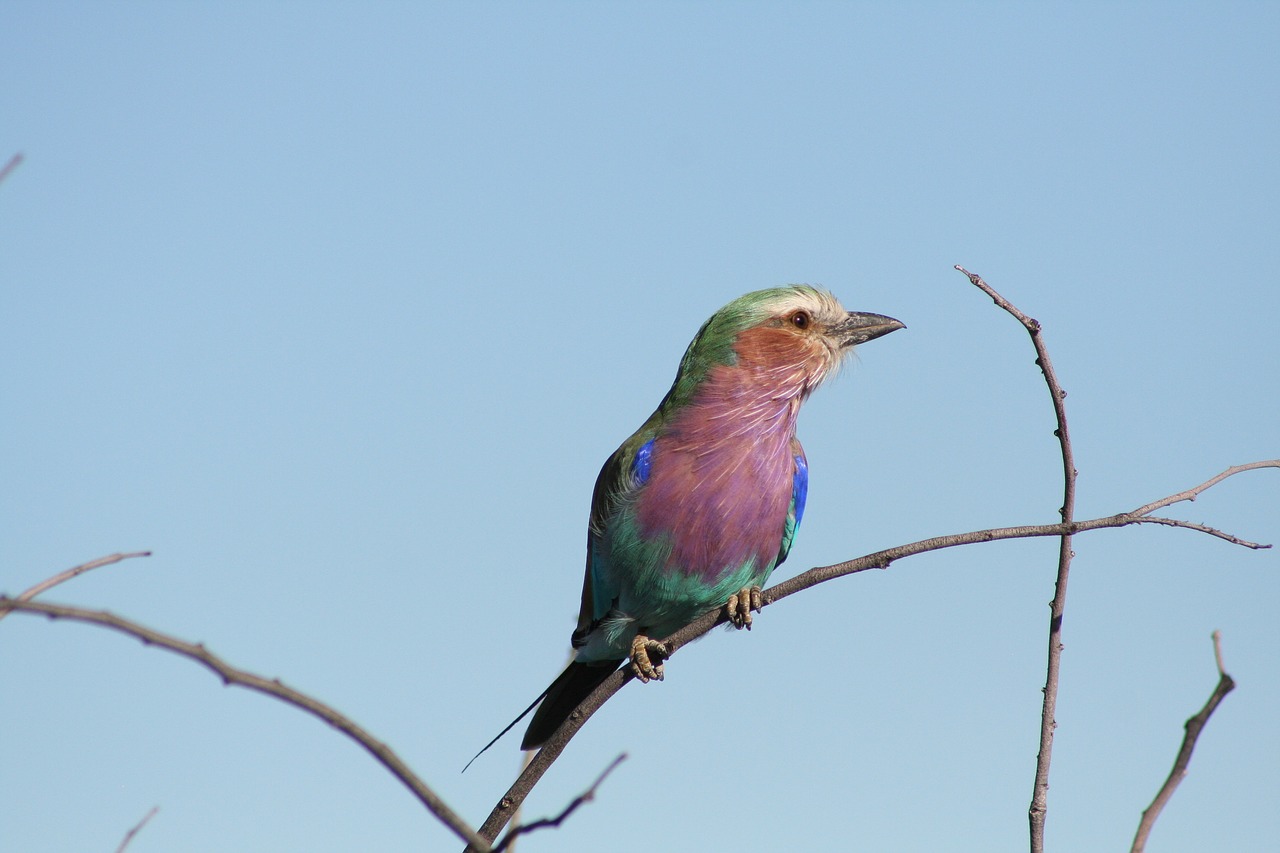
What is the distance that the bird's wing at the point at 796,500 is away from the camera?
5645 mm

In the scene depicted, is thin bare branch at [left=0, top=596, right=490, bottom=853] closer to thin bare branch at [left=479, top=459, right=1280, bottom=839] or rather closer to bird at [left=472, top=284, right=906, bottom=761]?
thin bare branch at [left=479, top=459, right=1280, bottom=839]

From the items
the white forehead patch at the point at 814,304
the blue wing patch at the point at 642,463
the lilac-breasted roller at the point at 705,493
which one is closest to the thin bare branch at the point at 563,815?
the lilac-breasted roller at the point at 705,493

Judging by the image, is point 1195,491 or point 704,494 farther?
point 704,494

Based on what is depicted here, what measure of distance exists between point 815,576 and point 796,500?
2511 millimetres

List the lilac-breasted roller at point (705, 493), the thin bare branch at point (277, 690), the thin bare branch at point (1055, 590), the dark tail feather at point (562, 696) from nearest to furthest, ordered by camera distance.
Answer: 1. the thin bare branch at point (277, 690)
2. the thin bare branch at point (1055, 590)
3. the lilac-breasted roller at point (705, 493)
4. the dark tail feather at point (562, 696)

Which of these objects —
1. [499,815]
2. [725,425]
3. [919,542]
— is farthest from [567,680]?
[919,542]

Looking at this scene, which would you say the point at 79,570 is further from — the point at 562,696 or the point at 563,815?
the point at 562,696

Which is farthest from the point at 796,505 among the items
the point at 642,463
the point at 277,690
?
the point at 277,690

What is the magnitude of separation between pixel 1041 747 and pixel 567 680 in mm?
3012

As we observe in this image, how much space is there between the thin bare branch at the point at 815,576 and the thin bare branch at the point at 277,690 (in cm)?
153

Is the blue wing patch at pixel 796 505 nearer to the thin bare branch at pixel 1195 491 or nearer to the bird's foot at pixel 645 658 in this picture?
the bird's foot at pixel 645 658

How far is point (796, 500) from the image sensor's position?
5.67 m

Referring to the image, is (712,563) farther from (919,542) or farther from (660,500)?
(919,542)

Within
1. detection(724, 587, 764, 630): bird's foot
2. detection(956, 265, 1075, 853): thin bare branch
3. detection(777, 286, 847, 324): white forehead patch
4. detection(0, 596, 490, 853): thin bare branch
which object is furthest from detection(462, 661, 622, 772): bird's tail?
detection(0, 596, 490, 853): thin bare branch
